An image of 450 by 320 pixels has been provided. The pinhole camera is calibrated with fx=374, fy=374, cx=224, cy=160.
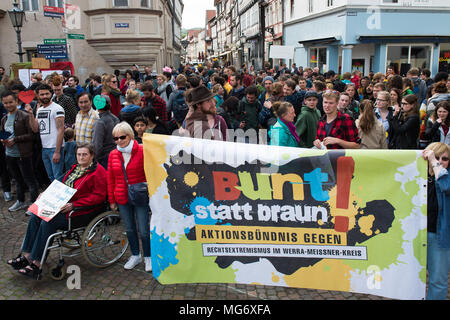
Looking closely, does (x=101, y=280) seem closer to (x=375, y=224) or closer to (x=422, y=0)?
(x=375, y=224)

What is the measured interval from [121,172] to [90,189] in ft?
1.84

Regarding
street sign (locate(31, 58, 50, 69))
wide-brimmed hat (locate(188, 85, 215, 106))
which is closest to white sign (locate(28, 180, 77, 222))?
wide-brimmed hat (locate(188, 85, 215, 106))

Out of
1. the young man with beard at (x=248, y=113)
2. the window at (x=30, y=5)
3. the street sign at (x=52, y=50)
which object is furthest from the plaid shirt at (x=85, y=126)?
the window at (x=30, y=5)

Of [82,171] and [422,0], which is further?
[422,0]

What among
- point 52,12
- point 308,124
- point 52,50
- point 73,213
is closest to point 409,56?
point 52,12

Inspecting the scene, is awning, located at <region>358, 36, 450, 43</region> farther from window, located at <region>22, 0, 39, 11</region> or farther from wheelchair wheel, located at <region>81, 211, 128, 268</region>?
wheelchair wheel, located at <region>81, 211, 128, 268</region>

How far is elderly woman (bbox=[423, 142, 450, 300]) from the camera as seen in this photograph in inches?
124

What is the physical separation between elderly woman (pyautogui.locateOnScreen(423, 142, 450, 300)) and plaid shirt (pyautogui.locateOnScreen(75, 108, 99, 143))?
484 cm

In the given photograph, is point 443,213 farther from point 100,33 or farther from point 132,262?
point 100,33

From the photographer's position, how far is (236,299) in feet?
12.9

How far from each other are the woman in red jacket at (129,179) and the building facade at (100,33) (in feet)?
46.0

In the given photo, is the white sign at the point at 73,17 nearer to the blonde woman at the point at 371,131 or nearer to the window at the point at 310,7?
the blonde woman at the point at 371,131
